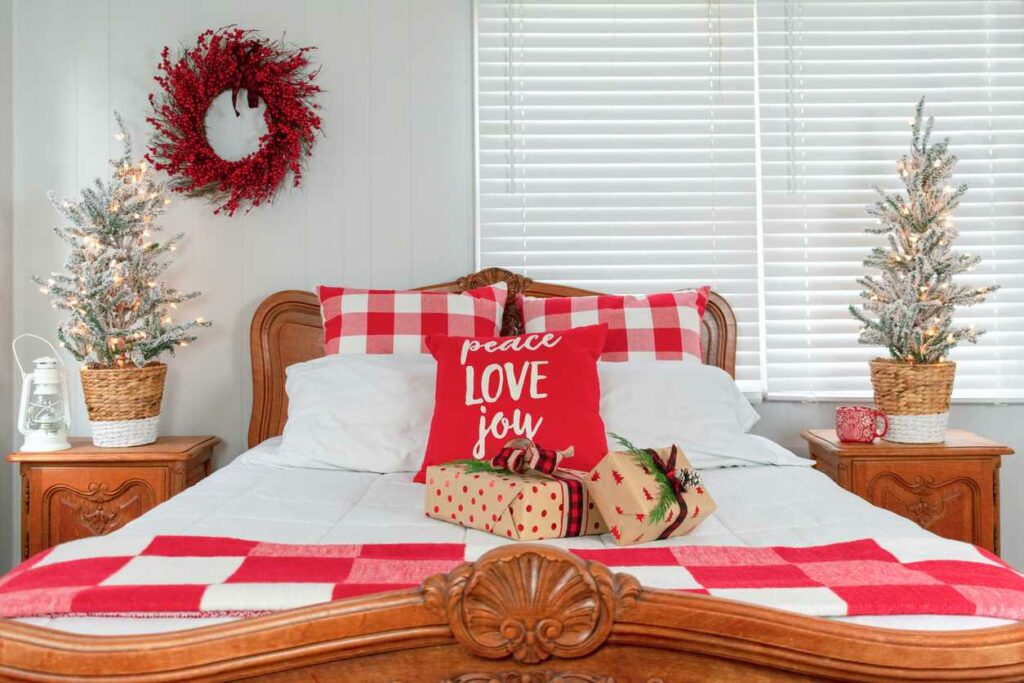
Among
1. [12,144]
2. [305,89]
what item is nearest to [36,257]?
[12,144]

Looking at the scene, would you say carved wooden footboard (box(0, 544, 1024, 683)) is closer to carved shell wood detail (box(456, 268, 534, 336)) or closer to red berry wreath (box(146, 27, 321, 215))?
carved shell wood detail (box(456, 268, 534, 336))

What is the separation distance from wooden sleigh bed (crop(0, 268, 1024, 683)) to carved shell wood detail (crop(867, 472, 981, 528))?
1.37 m

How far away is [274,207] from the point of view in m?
2.74

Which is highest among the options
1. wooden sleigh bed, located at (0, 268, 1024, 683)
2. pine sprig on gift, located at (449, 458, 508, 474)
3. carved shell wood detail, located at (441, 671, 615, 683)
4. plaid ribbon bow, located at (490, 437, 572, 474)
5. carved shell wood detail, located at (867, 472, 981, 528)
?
plaid ribbon bow, located at (490, 437, 572, 474)

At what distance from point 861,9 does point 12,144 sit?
295cm

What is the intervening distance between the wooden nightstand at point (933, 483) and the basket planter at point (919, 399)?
5 cm

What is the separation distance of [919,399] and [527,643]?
179 centimetres

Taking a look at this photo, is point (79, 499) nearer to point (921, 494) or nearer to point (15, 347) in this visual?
point (15, 347)

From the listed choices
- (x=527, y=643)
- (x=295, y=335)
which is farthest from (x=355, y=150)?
(x=527, y=643)

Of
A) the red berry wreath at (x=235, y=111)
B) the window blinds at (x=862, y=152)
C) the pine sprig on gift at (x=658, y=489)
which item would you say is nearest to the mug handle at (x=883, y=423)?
the window blinds at (x=862, y=152)

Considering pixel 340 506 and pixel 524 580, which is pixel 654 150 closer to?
pixel 340 506

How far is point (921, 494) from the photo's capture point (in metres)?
2.33

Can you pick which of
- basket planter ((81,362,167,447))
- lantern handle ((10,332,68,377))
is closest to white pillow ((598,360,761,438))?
basket planter ((81,362,167,447))

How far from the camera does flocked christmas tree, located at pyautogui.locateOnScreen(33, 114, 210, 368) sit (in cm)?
239
